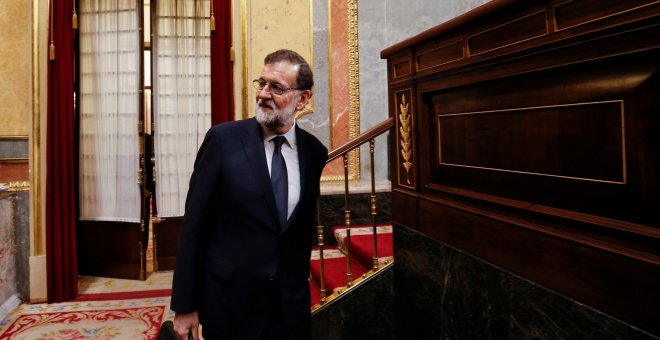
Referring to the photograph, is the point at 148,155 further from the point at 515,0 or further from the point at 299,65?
the point at 515,0

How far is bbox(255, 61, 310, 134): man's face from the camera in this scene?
1.36 m

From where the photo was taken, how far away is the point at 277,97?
53.4 inches

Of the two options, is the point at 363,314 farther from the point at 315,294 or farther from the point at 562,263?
the point at 562,263

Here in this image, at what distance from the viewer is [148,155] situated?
184 inches

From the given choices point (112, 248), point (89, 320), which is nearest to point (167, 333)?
point (89, 320)

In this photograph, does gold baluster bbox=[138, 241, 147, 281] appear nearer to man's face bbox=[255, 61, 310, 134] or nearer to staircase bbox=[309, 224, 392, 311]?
staircase bbox=[309, 224, 392, 311]

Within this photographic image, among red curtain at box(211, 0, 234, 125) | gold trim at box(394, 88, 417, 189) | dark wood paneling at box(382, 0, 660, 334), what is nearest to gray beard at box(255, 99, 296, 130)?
dark wood paneling at box(382, 0, 660, 334)

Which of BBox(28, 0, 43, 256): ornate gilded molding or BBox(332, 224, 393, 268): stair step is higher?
BBox(28, 0, 43, 256): ornate gilded molding

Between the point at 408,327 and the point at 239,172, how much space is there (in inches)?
53.3

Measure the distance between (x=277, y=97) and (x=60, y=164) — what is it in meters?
3.45

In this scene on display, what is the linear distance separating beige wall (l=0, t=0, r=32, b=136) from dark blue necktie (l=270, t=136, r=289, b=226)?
359cm

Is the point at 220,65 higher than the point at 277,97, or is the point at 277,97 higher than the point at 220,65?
the point at 220,65

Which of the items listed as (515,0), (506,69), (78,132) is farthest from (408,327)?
(78,132)

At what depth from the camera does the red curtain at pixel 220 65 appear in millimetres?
4121
